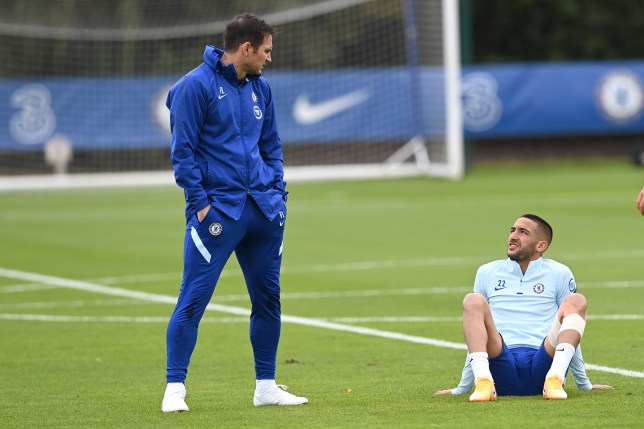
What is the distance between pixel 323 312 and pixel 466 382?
194 inches

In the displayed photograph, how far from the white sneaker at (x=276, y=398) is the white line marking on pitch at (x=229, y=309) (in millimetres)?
2327

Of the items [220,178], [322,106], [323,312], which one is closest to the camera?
[220,178]

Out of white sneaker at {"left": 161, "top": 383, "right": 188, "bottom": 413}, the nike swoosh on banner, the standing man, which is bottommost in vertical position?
white sneaker at {"left": 161, "top": 383, "right": 188, "bottom": 413}

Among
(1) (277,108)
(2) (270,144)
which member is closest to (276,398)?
(2) (270,144)

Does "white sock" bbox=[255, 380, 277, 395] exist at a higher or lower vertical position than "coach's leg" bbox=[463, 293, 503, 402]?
lower

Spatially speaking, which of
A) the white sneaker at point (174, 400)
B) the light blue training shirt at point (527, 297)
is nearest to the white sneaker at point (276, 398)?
the white sneaker at point (174, 400)

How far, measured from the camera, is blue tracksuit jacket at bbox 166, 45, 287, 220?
26.0ft

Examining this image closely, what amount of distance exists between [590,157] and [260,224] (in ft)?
113

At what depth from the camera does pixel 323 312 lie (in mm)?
13148

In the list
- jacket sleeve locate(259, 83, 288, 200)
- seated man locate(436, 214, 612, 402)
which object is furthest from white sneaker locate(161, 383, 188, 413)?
seated man locate(436, 214, 612, 402)

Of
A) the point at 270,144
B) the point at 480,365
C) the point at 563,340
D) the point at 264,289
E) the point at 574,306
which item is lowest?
the point at 480,365

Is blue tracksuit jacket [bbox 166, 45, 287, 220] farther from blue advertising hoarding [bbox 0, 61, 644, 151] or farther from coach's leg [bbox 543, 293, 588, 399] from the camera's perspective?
blue advertising hoarding [bbox 0, 61, 644, 151]

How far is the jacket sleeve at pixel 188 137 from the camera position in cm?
791

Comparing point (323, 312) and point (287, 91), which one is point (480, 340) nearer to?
point (323, 312)
